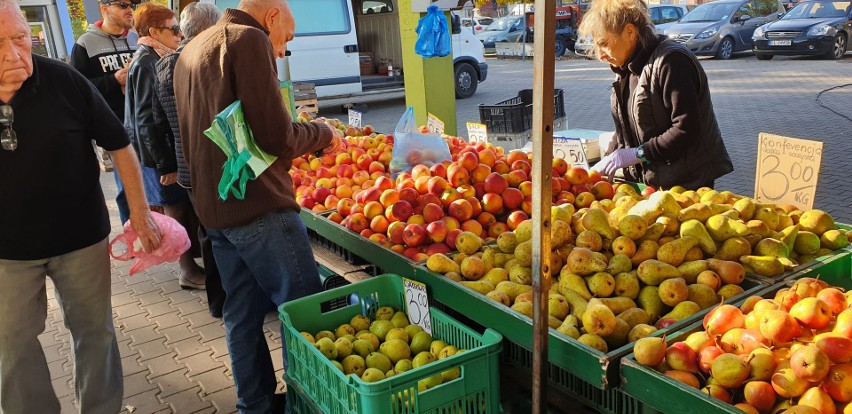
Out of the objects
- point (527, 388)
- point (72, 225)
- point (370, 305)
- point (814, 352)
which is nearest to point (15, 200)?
point (72, 225)

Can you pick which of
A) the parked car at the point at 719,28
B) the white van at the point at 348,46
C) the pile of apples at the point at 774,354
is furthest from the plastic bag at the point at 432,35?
the parked car at the point at 719,28

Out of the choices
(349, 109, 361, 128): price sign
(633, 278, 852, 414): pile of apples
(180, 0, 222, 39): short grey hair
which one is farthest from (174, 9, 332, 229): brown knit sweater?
(349, 109, 361, 128): price sign

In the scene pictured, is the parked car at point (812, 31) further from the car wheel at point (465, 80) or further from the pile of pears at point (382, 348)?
the pile of pears at point (382, 348)

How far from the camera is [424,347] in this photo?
2.56 metres

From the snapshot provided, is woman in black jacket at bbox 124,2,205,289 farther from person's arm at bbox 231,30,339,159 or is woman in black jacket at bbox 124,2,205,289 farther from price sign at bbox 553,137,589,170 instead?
price sign at bbox 553,137,589,170

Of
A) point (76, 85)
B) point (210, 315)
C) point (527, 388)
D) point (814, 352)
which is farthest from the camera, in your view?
point (210, 315)

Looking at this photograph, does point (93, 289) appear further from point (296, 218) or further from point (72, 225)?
point (296, 218)

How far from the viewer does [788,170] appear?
3.03 meters

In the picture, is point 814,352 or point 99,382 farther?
point 99,382

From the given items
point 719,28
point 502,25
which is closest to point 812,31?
point 719,28

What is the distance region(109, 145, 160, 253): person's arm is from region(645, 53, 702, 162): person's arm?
7.75ft

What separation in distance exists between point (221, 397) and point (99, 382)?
2.45 ft

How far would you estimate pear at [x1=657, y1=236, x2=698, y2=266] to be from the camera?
2.48m

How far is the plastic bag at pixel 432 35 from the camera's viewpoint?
5.36 meters
